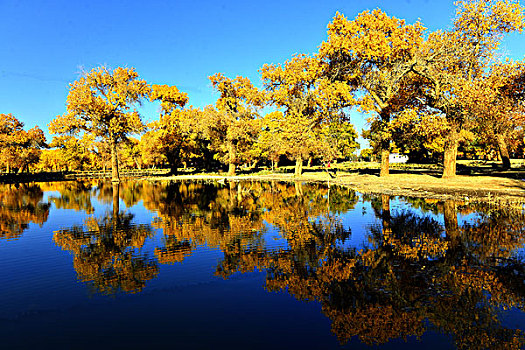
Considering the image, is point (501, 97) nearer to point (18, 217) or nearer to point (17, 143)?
point (18, 217)

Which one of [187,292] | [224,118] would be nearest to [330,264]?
[187,292]

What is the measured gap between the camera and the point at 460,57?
34.7 meters

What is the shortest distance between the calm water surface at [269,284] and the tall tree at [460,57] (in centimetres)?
2080

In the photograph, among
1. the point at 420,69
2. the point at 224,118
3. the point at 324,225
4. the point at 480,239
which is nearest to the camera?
the point at 480,239

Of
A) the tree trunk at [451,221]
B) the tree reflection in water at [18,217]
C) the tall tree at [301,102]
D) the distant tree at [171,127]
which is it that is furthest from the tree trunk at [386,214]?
the distant tree at [171,127]

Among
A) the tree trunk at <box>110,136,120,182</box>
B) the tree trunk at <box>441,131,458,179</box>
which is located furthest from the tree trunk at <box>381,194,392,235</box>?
the tree trunk at <box>110,136,120,182</box>

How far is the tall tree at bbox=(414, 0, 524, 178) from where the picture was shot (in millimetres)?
32031

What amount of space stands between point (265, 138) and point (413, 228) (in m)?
40.7

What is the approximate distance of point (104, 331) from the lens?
244 inches

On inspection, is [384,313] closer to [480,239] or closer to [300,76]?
[480,239]

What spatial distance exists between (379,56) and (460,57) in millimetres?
8114

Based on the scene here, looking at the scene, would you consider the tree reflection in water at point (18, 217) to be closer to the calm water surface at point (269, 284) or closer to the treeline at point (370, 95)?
the calm water surface at point (269, 284)

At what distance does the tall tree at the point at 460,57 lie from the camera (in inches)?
1261

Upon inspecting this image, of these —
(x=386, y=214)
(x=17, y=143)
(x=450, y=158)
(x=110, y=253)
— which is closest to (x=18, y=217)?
(x=110, y=253)
